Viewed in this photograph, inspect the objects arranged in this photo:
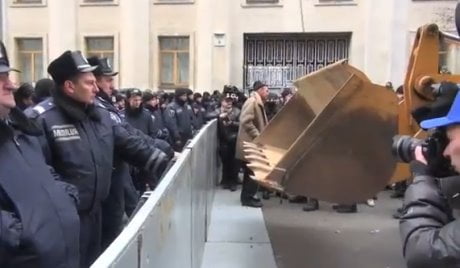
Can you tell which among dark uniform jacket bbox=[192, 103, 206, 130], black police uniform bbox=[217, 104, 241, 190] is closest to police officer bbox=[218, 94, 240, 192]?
black police uniform bbox=[217, 104, 241, 190]

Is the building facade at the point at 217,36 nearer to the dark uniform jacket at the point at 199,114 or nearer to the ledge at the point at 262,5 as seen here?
the ledge at the point at 262,5

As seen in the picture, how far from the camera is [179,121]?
13.3 m

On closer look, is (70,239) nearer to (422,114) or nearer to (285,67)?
(422,114)

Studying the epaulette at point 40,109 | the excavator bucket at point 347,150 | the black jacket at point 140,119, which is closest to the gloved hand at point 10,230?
the epaulette at point 40,109

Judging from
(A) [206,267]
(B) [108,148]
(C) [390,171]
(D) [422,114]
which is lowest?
(A) [206,267]

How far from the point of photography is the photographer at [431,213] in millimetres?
2113

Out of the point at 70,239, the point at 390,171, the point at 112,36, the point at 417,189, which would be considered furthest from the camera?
the point at 112,36

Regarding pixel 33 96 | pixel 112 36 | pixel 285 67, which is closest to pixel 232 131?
pixel 33 96

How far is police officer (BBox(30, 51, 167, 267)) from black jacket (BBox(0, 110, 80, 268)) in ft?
2.97

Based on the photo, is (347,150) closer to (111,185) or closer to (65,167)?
(111,185)

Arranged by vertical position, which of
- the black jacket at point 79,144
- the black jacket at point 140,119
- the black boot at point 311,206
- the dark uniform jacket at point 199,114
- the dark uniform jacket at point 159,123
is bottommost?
the black boot at point 311,206

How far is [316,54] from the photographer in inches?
1069

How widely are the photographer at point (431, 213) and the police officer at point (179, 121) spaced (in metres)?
9.70

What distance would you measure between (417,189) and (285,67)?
24099 mm
